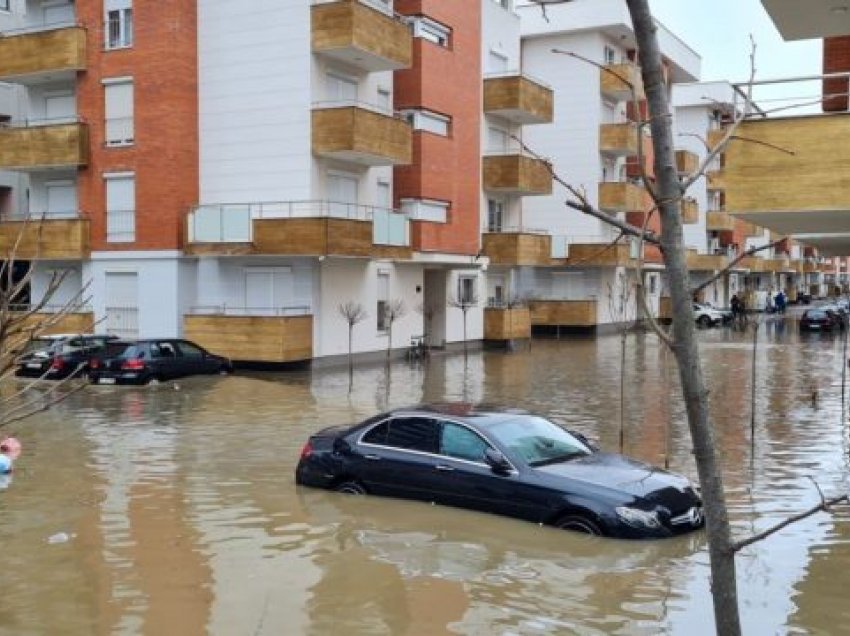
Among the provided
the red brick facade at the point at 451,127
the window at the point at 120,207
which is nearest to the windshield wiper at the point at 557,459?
the red brick facade at the point at 451,127

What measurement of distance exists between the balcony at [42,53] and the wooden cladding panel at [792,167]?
25002 millimetres

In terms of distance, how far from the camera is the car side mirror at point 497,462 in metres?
10.8

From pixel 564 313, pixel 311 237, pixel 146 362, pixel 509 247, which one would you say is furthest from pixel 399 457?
pixel 564 313

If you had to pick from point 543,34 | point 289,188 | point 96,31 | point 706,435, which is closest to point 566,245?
point 543,34

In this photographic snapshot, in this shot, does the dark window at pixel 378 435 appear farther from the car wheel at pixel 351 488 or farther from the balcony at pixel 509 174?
the balcony at pixel 509 174

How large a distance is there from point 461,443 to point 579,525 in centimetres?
175

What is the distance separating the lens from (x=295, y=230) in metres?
27.7

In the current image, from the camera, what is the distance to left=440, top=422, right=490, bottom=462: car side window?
1110 cm

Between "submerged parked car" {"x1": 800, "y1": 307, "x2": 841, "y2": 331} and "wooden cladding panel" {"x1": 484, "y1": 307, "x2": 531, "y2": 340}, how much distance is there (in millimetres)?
20098

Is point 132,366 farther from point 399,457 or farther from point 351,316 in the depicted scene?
point 399,457

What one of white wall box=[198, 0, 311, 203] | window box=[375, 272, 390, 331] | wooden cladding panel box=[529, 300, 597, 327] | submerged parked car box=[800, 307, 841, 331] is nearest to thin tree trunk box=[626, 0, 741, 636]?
white wall box=[198, 0, 311, 203]

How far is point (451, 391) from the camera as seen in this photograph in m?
24.9

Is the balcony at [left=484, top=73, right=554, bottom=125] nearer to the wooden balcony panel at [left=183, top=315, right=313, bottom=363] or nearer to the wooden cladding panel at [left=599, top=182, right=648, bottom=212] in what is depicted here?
the wooden cladding panel at [left=599, top=182, right=648, bottom=212]

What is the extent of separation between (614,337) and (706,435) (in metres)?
44.8
